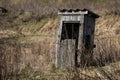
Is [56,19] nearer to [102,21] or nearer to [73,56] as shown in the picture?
[102,21]

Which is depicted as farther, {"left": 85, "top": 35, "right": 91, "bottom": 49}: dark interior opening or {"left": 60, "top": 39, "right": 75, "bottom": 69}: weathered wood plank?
{"left": 85, "top": 35, "right": 91, "bottom": 49}: dark interior opening

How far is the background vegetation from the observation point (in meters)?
6.92

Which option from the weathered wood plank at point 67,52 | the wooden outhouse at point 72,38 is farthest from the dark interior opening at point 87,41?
the weathered wood plank at point 67,52

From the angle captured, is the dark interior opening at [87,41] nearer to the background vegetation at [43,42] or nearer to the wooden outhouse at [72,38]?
the wooden outhouse at [72,38]

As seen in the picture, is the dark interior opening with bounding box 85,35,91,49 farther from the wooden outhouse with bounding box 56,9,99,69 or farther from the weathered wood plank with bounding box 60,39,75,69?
the weathered wood plank with bounding box 60,39,75,69

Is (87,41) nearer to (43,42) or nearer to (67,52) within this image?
(67,52)

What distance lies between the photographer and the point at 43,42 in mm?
13383

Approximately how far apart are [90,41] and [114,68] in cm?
527

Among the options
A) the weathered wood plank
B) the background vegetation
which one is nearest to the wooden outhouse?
the weathered wood plank

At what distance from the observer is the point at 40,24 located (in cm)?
2250

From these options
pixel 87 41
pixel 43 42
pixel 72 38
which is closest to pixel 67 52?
pixel 72 38

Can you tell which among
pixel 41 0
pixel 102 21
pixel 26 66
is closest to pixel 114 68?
pixel 26 66

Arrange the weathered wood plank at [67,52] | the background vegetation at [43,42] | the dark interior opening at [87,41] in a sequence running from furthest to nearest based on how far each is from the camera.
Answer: the dark interior opening at [87,41], the weathered wood plank at [67,52], the background vegetation at [43,42]

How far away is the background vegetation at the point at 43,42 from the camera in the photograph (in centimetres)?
692
